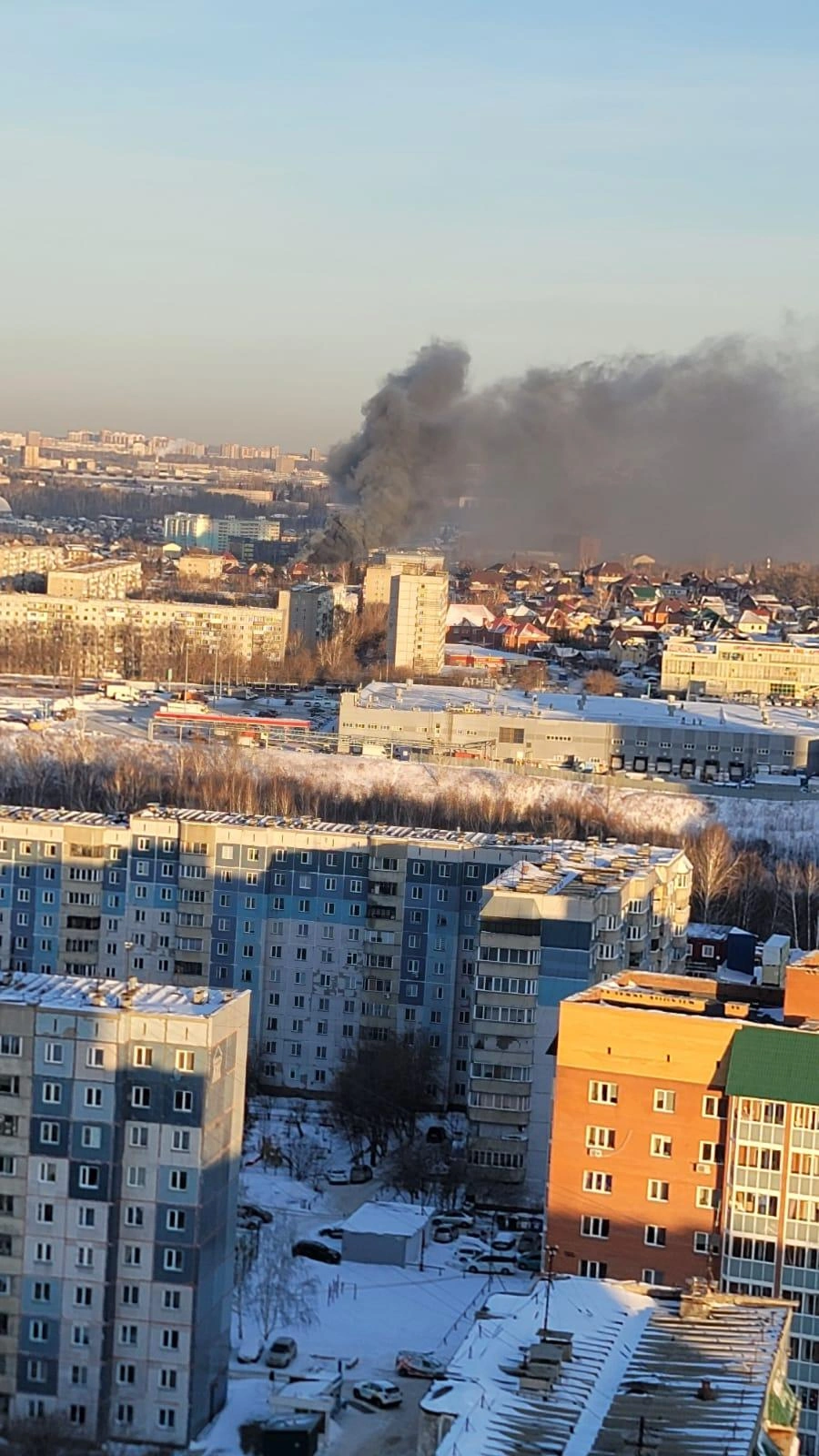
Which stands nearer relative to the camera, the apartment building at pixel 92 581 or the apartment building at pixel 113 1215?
the apartment building at pixel 113 1215

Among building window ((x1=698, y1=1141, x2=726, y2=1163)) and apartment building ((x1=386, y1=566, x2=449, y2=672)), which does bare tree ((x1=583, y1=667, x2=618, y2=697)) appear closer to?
apartment building ((x1=386, y1=566, x2=449, y2=672))

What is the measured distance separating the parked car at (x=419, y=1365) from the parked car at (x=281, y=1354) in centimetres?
34

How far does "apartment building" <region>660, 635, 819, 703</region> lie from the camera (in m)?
28.3

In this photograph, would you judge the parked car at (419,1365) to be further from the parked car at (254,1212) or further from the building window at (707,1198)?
the parked car at (254,1212)

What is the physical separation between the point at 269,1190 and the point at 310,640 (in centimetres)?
2237

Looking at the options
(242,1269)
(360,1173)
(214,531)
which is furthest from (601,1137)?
(214,531)

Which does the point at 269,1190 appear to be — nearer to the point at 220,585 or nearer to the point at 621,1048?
the point at 621,1048

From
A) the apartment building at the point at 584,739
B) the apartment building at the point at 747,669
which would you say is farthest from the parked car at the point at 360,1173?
the apartment building at the point at 747,669

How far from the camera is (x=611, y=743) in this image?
22.2m

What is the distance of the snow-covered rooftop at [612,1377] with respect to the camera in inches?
220

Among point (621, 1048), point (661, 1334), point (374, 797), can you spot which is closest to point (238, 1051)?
point (621, 1048)

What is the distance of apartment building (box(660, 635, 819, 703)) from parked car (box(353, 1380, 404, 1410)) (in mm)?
20363

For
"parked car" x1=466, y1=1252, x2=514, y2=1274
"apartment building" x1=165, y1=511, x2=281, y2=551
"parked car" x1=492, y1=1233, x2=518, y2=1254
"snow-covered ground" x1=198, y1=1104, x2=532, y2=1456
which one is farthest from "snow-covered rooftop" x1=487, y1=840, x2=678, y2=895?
"apartment building" x1=165, y1=511, x2=281, y2=551

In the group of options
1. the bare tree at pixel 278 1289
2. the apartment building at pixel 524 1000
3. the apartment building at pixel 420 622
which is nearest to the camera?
the bare tree at pixel 278 1289
